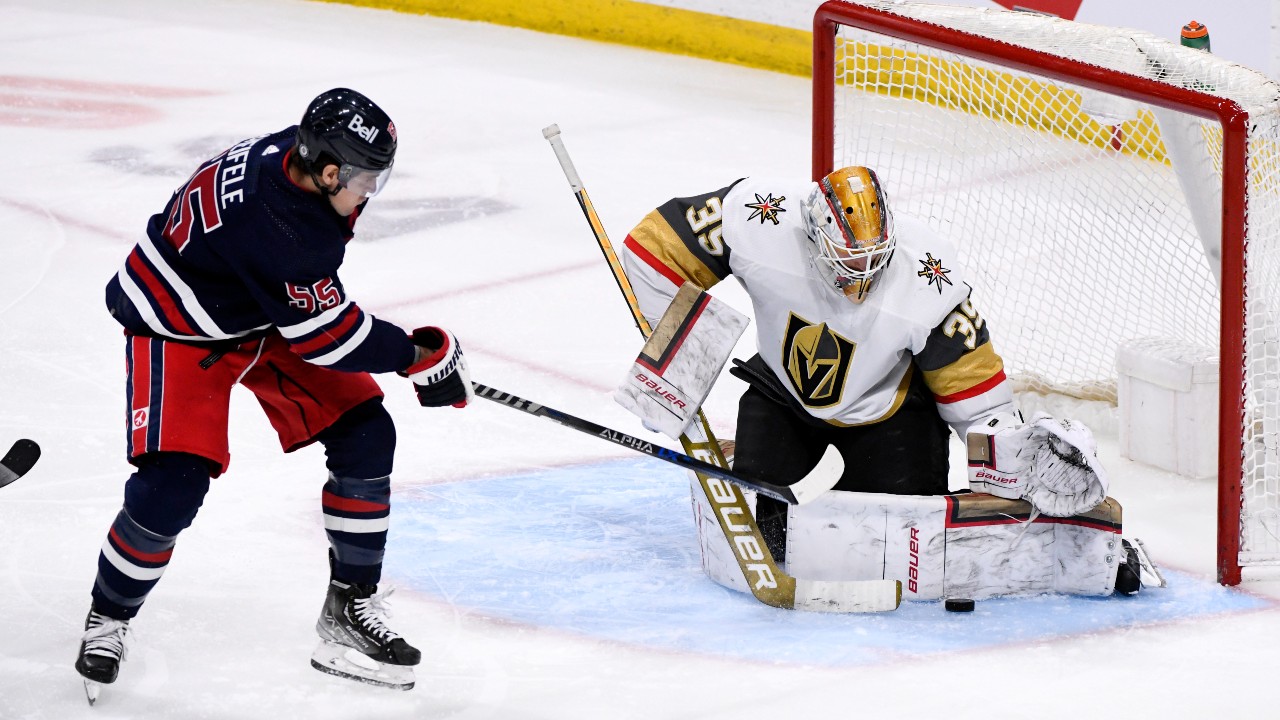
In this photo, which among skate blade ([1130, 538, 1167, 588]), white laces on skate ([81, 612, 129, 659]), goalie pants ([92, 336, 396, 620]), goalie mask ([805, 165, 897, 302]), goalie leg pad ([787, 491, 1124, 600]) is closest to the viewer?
goalie pants ([92, 336, 396, 620])

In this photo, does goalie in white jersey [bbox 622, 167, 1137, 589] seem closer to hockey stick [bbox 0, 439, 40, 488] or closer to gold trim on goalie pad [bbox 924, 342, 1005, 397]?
gold trim on goalie pad [bbox 924, 342, 1005, 397]

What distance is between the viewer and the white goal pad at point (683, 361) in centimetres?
289

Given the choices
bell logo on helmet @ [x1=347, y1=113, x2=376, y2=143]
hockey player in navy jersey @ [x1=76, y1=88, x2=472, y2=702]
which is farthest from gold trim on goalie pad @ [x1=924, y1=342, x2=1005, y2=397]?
bell logo on helmet @ [x1=347, y1=113, x2=376, y2=143]

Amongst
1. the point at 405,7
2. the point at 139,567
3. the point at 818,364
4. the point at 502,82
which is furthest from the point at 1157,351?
the point at 405,7

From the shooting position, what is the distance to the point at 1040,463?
2744 mm

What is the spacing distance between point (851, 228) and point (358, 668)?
3.46 feet

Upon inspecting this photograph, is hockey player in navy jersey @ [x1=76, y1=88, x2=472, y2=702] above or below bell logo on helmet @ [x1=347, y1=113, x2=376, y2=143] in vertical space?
below

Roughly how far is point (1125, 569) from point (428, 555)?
1.24 m

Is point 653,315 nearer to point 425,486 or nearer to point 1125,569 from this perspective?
point 425,486

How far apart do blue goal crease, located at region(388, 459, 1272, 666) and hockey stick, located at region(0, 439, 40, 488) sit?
0.67m

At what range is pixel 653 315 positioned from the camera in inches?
119

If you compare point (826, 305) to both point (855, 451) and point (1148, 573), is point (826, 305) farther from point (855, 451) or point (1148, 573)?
point (1148, 573)

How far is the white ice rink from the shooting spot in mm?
2568

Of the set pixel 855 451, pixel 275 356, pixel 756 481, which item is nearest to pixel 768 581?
pixel 756 481
